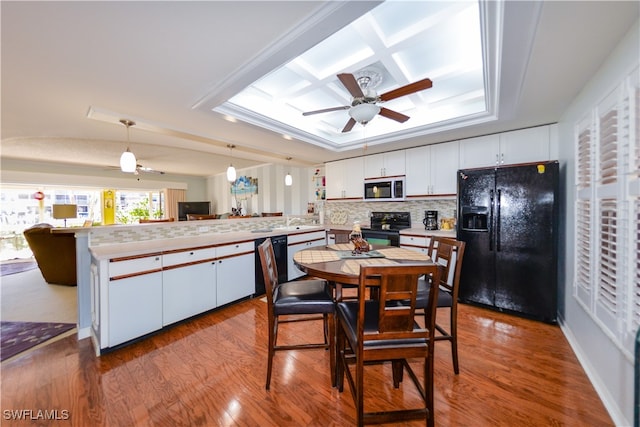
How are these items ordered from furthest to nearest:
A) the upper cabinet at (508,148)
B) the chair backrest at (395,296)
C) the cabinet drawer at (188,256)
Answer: the upper cabinet at (508,148)
the cabinet drawer at (188,256)
the chair backrest at (395,296)

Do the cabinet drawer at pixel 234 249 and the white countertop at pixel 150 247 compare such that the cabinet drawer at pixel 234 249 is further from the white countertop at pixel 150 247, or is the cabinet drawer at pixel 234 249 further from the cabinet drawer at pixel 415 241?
the cabinet drawer at pixel 415 241

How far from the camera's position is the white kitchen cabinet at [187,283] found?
2434mm

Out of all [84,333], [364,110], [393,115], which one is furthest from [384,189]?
[84,333]

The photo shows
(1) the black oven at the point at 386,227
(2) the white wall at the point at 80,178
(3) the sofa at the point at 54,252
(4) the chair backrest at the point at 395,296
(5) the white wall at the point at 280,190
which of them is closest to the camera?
(4) the chair backrest at the point at 395,296

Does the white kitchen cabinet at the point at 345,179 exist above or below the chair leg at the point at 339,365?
above

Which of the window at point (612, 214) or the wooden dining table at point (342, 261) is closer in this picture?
the window at point (612, 214)

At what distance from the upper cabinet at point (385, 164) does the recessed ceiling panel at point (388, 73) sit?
643mm

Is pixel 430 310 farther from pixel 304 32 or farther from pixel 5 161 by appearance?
pixel 5 161

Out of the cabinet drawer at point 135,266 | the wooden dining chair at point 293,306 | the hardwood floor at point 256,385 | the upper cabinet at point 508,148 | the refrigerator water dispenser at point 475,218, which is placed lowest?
the hardwood floor at point 256,385

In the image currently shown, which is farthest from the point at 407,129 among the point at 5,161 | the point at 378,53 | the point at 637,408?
the point at 5,161

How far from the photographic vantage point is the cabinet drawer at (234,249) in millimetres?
2906

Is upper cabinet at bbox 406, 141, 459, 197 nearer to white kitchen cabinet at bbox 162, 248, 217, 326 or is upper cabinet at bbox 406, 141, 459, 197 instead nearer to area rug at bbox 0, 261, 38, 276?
white kitchen cabinet at bbox 162, 248, 217, 326

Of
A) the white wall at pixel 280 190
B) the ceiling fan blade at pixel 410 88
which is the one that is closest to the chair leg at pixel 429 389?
the ceiling fan blade at pixel 410 88

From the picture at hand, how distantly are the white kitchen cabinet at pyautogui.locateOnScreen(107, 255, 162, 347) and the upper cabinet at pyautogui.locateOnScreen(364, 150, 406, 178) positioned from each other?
3.36 meters
